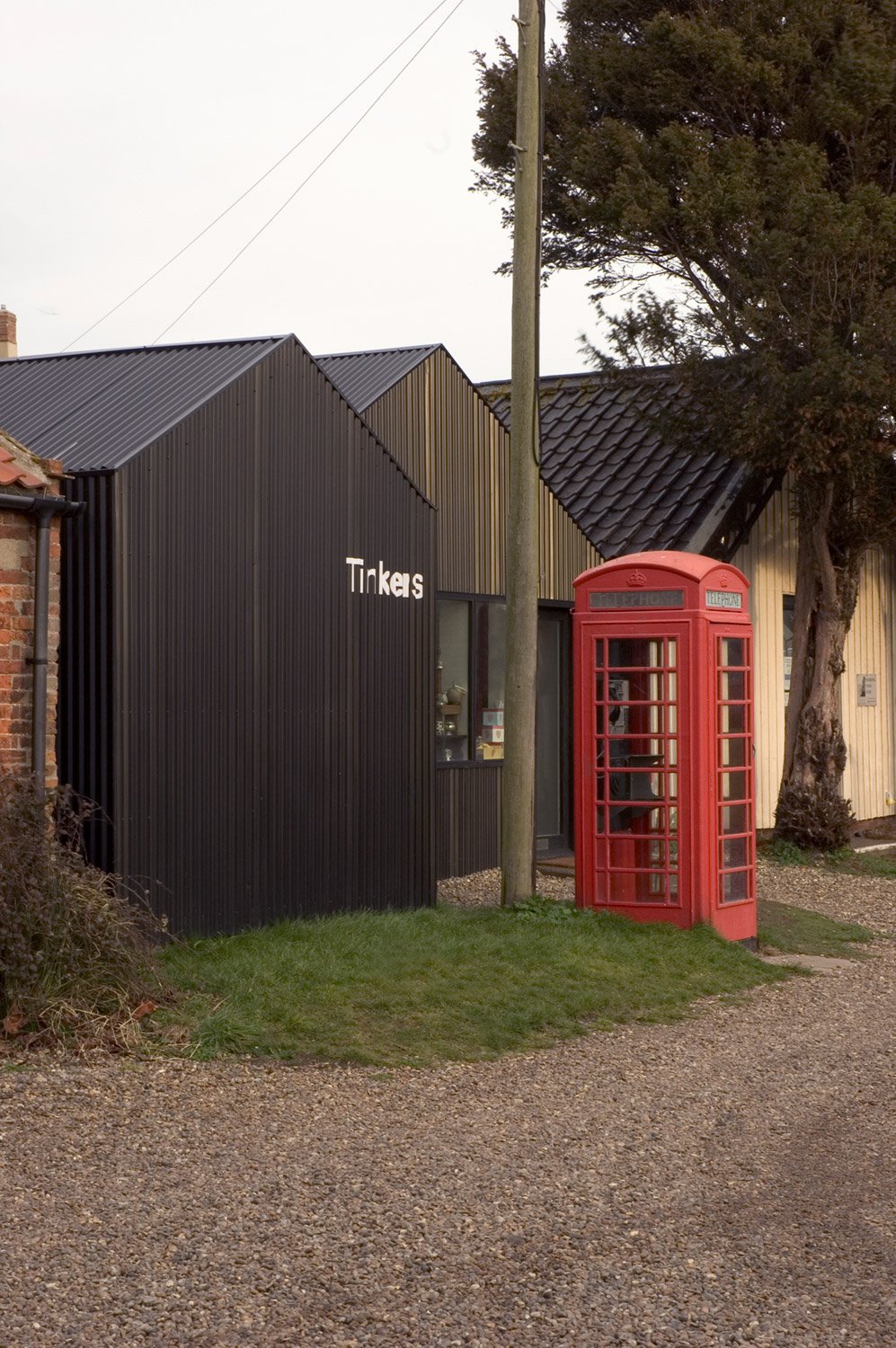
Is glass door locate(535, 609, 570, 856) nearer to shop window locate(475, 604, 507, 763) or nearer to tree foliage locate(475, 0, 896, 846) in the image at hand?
shop window locate(475, 604, 507, 763)

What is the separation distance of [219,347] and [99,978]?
5.44 meters

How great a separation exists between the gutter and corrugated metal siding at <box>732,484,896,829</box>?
11021mm

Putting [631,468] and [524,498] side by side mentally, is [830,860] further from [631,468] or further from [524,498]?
[524,498]

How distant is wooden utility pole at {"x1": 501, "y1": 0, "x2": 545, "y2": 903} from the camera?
11594 millimetres

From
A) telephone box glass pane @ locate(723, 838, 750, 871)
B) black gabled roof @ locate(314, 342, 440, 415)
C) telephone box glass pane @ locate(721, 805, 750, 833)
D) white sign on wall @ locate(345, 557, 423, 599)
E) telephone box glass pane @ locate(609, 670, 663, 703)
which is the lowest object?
telephone box glass pane @ locate(723, 838, 750, 871)

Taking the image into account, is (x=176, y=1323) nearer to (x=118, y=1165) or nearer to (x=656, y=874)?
(x=118, y=1165)

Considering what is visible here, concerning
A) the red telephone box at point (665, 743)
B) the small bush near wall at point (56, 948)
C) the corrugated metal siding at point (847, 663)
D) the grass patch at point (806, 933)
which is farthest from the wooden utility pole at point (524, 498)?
the corrugated metal siding at point (847, 663)

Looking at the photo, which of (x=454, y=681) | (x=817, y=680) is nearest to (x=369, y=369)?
(x=454, y=681)

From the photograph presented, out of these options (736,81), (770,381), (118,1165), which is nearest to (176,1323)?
(118,1165)

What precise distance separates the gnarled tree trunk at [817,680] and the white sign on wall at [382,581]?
5900 mm

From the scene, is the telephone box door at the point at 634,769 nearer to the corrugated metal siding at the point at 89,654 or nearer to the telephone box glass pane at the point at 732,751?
the telephone box glass pane at the point at 732,751

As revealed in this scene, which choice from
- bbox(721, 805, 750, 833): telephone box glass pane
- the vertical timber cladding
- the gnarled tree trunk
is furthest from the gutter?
the gnarled tree trunk

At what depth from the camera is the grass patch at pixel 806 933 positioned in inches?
462

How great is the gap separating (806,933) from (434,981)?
14.0ft
